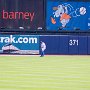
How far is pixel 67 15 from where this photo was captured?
34.1 meters

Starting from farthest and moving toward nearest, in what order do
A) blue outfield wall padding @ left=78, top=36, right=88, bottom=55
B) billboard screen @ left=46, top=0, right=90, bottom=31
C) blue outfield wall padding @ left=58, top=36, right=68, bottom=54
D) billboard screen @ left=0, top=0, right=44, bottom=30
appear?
billboard screen @ left=46, top=0, right=90, bottom=31 < billboard screen @ left=0, top=0, right=44, bottom=30 < blue outfield wall padding @ left=78, top=36, right=88, bottom=55 < blue outfield wall padding @ left=58, top=36, right=68, bottom=54

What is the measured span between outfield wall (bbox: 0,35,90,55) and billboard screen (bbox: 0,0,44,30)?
3.79 feet

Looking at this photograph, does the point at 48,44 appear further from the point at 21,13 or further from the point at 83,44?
the point at 21,13

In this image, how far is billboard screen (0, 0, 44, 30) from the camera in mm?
33062

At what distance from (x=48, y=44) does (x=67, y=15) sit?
119 inches

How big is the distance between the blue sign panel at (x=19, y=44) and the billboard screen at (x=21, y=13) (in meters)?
1.13

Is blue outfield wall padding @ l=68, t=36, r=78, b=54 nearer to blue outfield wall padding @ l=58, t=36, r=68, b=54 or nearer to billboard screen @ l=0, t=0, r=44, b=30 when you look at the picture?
blue outfield wall padding @ l=58, t=36, r=68, b=54

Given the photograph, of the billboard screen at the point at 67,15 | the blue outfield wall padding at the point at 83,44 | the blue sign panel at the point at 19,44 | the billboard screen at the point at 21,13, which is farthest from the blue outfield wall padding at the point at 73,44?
the billboard screen at the point at 21,13

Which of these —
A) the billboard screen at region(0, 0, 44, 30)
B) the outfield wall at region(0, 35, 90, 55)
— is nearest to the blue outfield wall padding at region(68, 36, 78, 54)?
the outfield wall at region(0, 35, 90, 55)

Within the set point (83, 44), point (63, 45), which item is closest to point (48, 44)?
point (63, 45)

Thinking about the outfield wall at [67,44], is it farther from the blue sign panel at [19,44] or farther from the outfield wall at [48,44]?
the blue sign panel at [19,44]
